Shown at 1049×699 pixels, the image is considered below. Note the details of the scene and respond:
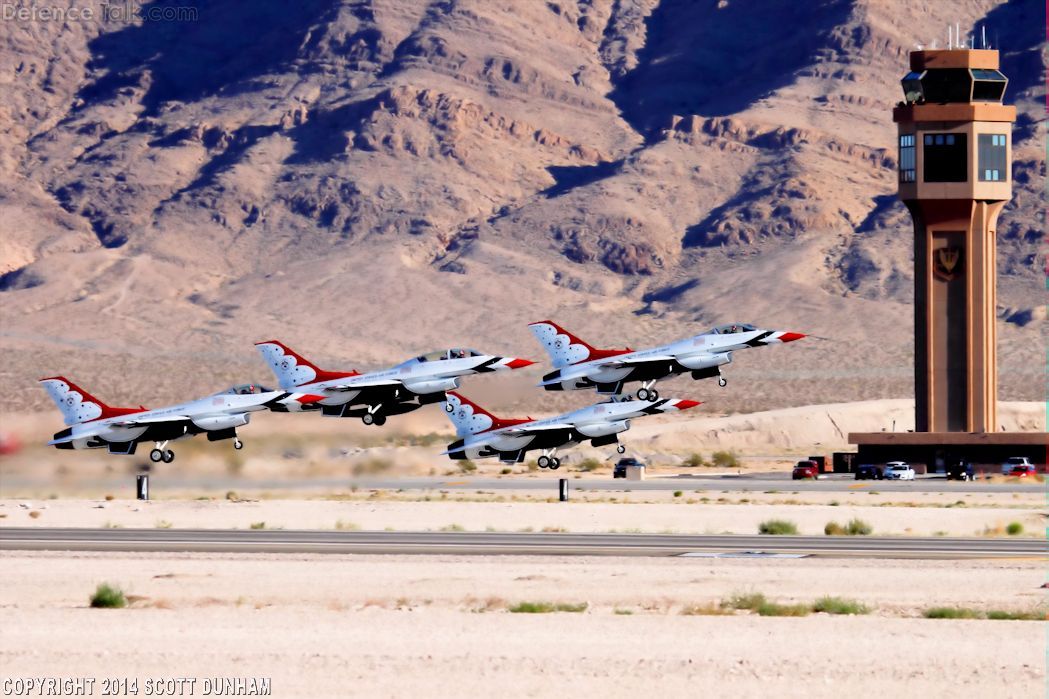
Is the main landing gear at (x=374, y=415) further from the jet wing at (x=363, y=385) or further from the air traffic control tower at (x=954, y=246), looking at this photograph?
the air traffic control tower at (x=954, y=246)

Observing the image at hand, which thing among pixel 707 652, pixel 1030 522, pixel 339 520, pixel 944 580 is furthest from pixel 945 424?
pixel 707 652

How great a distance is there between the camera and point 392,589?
45188 mm

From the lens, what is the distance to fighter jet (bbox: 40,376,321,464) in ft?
233

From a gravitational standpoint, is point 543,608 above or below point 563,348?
below

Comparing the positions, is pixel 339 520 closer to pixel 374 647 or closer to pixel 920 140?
pixel 374 647

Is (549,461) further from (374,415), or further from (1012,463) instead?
(1012,463)

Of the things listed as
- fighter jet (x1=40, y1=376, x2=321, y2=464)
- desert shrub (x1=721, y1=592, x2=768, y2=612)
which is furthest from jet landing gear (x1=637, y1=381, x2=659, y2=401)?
desert shrub (x1=721, y1=592, x2=768, y2=612)

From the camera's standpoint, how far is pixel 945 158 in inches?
4168

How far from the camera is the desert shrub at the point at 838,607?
4028cm

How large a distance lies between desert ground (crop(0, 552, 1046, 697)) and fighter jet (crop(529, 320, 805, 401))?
842 inches

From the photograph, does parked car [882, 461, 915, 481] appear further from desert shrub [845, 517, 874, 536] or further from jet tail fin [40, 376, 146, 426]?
jet tail fin [40, 376, 146, 426]

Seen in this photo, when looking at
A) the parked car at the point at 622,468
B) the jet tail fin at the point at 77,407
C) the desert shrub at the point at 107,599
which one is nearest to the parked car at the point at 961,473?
the parked car at the point at 622,468

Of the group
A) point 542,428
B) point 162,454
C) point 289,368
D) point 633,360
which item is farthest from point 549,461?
point 162,454

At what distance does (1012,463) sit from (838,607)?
2693 inches
